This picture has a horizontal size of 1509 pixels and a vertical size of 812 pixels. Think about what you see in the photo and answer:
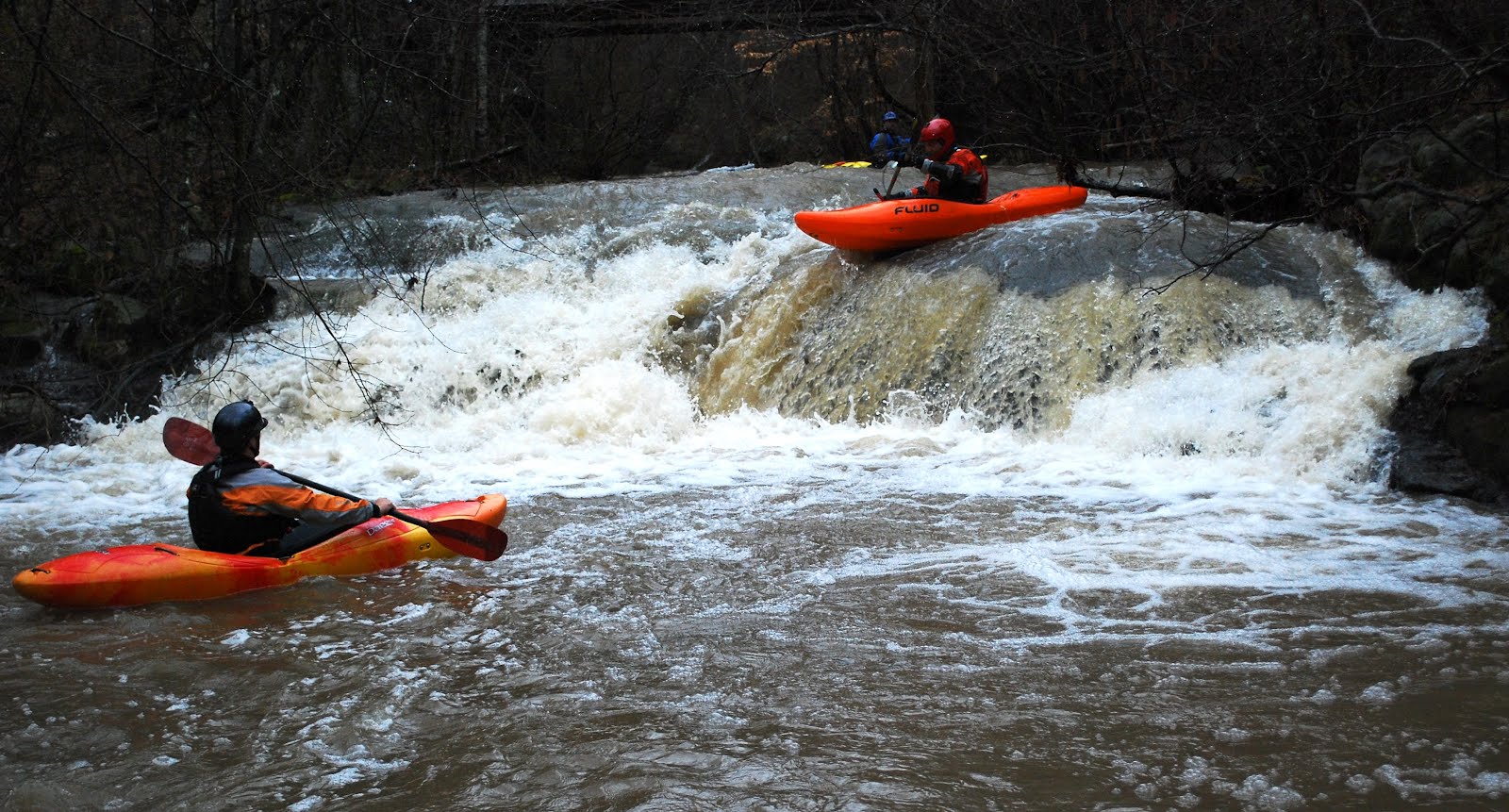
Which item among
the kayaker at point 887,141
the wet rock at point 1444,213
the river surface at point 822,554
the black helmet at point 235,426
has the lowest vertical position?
the river surface at point 822,554

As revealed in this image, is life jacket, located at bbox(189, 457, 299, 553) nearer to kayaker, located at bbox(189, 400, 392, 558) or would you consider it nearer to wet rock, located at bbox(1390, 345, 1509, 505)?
kayaker, located at bbox(189, 400, 392, 558)

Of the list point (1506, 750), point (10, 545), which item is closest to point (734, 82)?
point (10, 545)

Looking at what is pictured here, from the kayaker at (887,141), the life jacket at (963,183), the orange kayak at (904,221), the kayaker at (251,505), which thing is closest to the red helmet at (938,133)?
the life jacket at (963,183)

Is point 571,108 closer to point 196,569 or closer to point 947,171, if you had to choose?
point 947,171

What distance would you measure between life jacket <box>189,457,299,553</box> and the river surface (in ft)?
0.87

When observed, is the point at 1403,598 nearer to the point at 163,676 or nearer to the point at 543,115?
the point at 163,676

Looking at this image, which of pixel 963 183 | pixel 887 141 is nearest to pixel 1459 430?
pixel 963 183

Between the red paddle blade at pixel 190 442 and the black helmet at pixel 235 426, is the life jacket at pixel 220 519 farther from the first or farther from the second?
the red paddle blade at pixel 190 442

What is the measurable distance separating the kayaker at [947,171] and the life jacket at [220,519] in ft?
17.1

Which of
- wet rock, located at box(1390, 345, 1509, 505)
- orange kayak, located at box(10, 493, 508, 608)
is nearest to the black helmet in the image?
orange kayak, located at box(10, 493, 508, 608)

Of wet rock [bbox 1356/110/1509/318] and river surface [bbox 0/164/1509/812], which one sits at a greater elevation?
wet rock [bbox 1356/110/1509/318]

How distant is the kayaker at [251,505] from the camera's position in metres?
4.15

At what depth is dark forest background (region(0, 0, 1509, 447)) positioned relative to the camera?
15.4 ft

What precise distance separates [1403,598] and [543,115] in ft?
40.3
